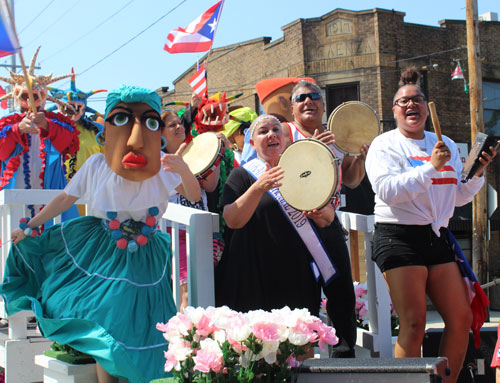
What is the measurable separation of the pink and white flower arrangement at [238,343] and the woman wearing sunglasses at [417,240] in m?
1.08

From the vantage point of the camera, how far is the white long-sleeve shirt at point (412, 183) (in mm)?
3663

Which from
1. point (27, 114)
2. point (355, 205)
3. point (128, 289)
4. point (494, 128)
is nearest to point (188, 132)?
point (27, 114)

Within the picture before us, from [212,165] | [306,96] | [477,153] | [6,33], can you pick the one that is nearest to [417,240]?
[477,153]

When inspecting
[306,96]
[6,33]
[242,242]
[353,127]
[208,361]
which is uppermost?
[6,33]

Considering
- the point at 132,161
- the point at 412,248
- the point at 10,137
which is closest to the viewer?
the point at 132,161

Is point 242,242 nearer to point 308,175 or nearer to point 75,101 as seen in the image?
point 308,175

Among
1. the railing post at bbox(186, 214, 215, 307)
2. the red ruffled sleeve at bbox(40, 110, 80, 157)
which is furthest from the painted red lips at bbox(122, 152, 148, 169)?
the red ruffled sleeve at bbox(40, 110, 80, 157)

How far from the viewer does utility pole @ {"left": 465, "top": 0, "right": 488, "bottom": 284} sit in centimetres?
1380

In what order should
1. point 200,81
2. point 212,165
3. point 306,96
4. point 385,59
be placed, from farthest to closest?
point 385,59
point 200,81
point 212,165
point 306,96

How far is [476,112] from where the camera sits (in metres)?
13.9

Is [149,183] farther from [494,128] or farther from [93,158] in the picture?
[494,128]

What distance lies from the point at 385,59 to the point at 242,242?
15589 millimetres

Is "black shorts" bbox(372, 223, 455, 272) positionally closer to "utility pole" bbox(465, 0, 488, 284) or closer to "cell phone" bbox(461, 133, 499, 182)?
"cell phone" bbox(461, 133, 499, 182)

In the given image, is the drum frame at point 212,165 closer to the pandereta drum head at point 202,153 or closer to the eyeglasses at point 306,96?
the pandereta drum head at point 202,153
